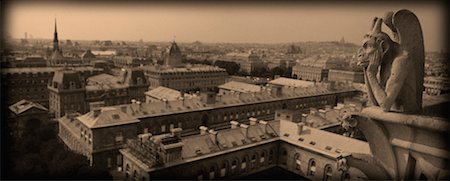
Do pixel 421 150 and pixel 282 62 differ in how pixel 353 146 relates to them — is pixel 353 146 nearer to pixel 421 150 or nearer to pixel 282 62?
pixel 421 150

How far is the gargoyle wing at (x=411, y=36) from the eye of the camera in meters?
3.70

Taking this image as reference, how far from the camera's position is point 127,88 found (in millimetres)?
30047

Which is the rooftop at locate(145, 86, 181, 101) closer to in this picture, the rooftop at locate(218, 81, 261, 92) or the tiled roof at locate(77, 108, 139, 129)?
the rooftop at locate(218, 81, 261, 92)

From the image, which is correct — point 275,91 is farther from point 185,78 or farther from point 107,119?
point 185,78

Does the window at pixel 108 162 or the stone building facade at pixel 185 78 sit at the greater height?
the stone building facade at pixel 185 78

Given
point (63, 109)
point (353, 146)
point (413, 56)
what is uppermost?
point (413, 56)

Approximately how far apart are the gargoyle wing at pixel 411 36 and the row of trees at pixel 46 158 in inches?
337

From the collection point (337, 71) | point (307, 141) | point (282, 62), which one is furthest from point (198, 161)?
point (282, 62)

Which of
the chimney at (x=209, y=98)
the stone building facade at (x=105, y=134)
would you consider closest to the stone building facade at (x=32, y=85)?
the stone building facade at (x=105, y=134)

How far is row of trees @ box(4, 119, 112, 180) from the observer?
1171 cm

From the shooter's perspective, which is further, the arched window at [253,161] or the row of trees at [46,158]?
the arched window at [253,161]

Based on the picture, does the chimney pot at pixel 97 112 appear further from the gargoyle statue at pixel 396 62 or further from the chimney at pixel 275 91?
the gargoyle statue at pixel 396 62

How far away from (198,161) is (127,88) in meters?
19.7

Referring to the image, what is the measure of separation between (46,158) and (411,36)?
16.0 m
